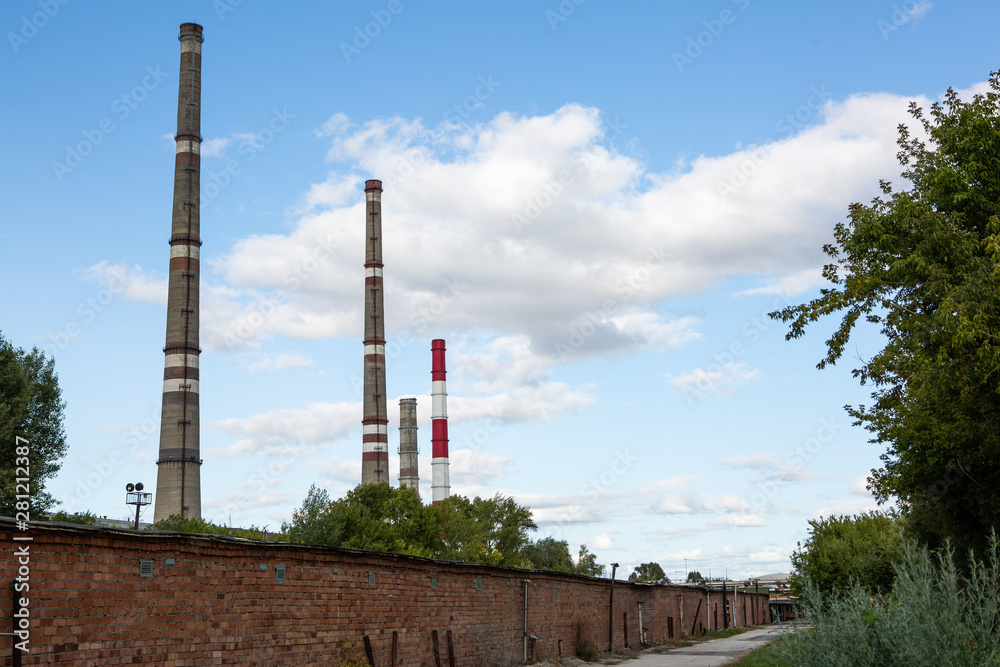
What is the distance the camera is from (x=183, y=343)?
42219mm

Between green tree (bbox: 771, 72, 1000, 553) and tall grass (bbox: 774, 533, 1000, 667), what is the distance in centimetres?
713

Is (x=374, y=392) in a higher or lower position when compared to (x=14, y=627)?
higher

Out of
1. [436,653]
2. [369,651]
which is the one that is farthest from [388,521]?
[369,651]

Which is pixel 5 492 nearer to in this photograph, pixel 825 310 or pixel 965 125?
pixel 825 310

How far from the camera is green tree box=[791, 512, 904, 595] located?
3519 cm

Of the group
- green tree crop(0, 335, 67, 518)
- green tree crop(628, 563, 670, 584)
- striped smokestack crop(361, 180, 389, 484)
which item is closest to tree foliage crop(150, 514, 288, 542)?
green tree crop(0, 335, 67, 518)

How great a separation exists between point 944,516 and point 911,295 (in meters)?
4.66

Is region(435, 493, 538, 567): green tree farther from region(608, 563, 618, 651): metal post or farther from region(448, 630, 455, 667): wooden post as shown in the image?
region(448, 630, 455, 667): wooden post

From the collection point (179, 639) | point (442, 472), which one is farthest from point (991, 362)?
point (442, 472)

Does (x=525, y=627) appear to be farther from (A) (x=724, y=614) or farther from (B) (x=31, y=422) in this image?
(A) (x=724, y=614)

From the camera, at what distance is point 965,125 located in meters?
16.6

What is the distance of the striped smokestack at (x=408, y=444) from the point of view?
6688cm

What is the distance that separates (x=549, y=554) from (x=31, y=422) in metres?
64.0

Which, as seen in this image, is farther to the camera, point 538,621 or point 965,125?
point 538,621
